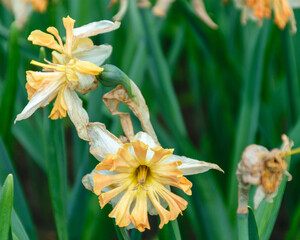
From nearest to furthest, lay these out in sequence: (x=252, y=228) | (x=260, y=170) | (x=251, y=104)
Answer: (x=260, y=170), (x=252, y=228), (x=251, y=104)

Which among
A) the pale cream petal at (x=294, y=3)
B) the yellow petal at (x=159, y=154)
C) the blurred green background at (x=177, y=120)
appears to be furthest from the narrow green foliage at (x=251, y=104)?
the yellow petal at (x=159, y=154)

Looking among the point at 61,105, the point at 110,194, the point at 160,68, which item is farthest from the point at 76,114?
the point at 160,68

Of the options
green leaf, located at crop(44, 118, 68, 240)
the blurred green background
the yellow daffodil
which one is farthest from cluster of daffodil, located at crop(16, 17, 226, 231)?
the yellow daffodil

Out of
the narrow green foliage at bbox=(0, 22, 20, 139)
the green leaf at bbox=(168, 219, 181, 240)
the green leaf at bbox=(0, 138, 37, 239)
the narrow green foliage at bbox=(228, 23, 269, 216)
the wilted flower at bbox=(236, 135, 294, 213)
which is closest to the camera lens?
the wilted flower at bbox=(236, 135, 294, 213)

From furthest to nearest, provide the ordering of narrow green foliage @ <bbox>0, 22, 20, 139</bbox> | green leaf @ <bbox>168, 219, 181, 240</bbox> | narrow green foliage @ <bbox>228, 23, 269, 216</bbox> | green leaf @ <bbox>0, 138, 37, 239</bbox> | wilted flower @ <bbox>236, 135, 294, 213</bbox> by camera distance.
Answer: narrow green foliage @ <bbox>228, 23, 269, 216</bbox>
narrow green foliage @ <bbox>0, 22, 20, 139</bbox>
green leaf @ <bbox>0, 138, 37, 239</bbox>
green leaf @ <bbox>168, 219, 181, 240</bbox>
wilted flower @ <bbox>236, 135, 294, 213</bbox>

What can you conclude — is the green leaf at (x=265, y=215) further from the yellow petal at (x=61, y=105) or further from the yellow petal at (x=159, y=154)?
the yellow petal at (x=61, y=105)

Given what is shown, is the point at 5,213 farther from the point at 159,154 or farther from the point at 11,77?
the point at 11,77

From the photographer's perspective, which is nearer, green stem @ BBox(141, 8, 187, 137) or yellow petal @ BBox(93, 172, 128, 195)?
yellow petal @ BBox(93, 172, 128, 195)

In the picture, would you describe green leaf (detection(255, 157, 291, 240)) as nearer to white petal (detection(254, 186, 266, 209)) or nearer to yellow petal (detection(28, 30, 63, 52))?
white petal (detection(254, 186, 266, 209))
